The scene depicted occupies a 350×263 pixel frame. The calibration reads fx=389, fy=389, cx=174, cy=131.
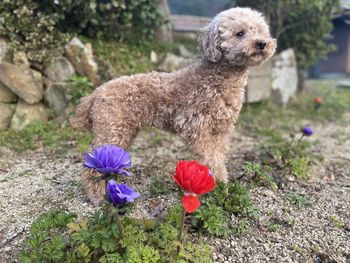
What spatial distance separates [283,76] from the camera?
677 cm

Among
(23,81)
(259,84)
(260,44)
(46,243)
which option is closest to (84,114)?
(46,243)

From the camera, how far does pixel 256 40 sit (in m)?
2.81

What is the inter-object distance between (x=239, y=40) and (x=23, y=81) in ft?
9.59

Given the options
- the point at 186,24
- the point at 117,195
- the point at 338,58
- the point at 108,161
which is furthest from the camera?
the point at 338,58

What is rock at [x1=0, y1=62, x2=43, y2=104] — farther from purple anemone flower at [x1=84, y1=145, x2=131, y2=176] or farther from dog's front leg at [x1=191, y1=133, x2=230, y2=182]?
purple anemone flower at [x1=84, y1=145, x2=131, y2=176]

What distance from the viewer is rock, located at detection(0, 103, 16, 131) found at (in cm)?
469

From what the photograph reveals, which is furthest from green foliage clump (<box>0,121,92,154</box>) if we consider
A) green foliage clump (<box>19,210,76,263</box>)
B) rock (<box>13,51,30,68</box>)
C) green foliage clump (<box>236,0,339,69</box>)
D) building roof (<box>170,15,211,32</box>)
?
green foliage clump (<box>236,0,339,69</box>)

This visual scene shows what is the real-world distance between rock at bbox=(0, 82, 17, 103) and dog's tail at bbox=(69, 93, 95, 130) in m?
1.90

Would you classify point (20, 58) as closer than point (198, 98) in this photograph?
No

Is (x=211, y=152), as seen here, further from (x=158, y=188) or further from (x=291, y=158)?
(x=291, y=158)

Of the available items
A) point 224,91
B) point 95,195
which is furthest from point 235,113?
point 95,195

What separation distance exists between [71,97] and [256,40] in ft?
9.31

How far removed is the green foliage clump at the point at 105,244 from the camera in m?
2.04

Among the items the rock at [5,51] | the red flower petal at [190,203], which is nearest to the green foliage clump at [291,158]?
the red flower petal at [190,203]
